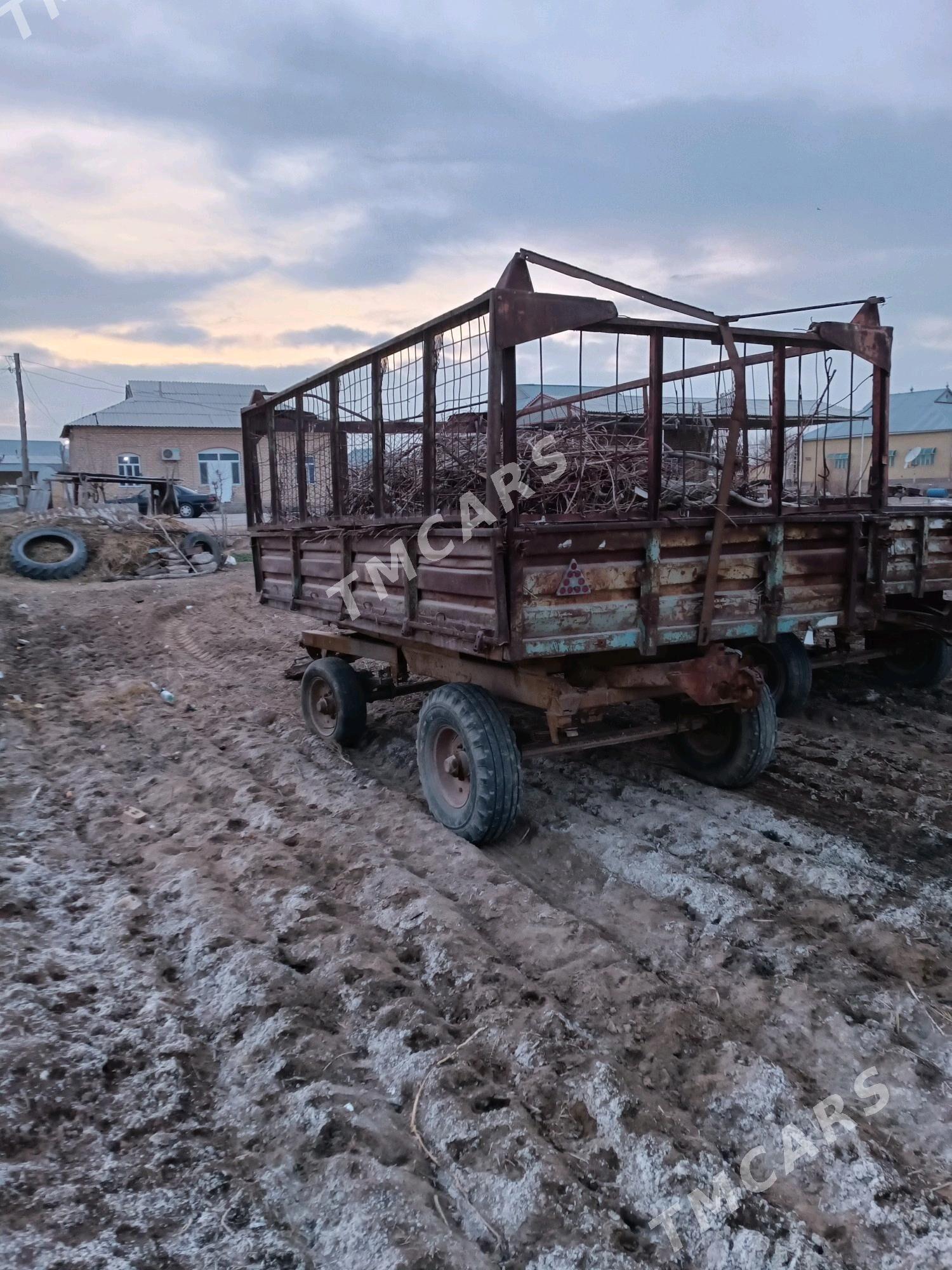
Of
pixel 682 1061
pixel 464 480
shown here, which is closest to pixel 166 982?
pixel 682 1061

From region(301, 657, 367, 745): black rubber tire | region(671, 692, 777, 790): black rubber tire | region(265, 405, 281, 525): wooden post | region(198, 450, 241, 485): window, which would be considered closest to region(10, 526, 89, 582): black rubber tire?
region(265, 405, 281, 525): wooden post

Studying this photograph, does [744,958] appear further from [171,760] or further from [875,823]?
[171,760]

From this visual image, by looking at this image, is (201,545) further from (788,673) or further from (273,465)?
(788,673)

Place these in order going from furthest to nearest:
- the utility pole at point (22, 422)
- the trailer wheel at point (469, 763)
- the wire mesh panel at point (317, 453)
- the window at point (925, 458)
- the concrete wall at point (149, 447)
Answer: the concrete wall at point (149, 447), the window at point (925, 458), the utility pole at point (22, 422), the wire mesh panel at point (317, 453), the trailer wheel at point (469, 763)

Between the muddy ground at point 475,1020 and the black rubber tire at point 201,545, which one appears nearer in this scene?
the muddy ground at point 475,1020

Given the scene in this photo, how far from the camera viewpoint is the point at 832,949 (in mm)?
3596

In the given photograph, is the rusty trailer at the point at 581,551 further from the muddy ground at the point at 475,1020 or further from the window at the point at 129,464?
the window at the point at 129,464

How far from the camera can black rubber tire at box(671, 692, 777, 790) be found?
5.13 metres

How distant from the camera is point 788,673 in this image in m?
6.29

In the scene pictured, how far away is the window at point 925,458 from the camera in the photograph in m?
36.8

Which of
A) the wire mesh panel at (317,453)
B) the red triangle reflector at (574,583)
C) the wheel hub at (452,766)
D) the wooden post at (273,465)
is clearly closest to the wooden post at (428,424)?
the red triangle reflector at (574,583)

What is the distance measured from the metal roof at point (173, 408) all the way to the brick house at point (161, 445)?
0.05 m

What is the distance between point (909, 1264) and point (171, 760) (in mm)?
5354

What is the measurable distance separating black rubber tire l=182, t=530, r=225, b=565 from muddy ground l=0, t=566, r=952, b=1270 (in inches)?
529
